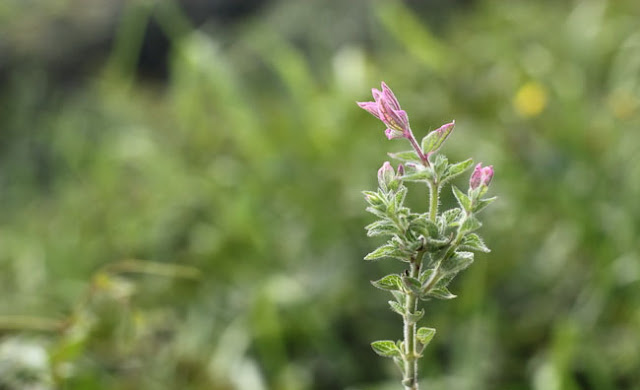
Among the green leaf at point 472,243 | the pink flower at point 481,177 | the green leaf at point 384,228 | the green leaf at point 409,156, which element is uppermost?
the green leaf at point 409,156

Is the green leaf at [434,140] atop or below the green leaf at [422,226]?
atop

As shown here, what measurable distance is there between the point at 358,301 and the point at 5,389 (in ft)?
2.92

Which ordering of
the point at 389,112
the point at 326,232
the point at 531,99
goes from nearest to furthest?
the point at 389,112
the point at 326,232
the point at 531,99

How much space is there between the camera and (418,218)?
61cm

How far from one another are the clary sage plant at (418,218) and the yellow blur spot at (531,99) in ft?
5.68

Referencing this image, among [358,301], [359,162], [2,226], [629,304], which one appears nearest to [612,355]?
[629,304]

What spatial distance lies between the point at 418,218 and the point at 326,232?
4.93 feet

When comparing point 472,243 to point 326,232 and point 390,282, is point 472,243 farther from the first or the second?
point 326,232

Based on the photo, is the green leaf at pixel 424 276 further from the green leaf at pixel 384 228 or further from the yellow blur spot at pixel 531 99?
the yellow blur spot at pixel 531 99

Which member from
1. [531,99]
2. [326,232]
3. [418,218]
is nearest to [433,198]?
[418,218]

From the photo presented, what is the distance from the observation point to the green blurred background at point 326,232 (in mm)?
1680

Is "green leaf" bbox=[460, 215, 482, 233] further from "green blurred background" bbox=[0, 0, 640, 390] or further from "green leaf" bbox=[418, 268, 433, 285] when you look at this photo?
"green blurred background" bbox=[0, 0, 640, 390]

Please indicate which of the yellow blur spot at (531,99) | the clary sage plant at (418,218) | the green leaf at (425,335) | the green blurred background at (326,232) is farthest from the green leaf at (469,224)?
the yellow blur spot at (531,99)

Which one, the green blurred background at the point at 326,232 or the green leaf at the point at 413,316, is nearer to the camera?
the green leaf at the point at 413,316
